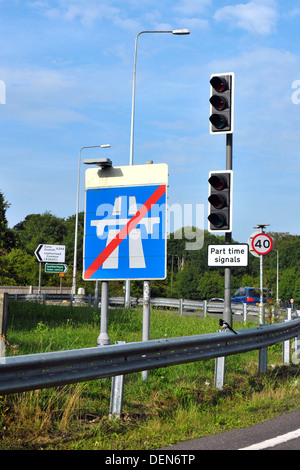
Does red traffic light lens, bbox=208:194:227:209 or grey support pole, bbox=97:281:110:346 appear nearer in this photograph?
grey support pole, bbox=97:281:110:346

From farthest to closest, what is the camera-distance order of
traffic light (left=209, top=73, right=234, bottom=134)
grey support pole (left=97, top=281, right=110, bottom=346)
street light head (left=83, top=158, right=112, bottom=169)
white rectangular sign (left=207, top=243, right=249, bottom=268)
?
traffic light (left=209, top=73, right=234, bottom=134)
white rectangular sign (left=207, top=243, right=249, bottom=268)
street light head (left=83, top=158, right=112, bottom=169)
grey support pole (left=97, top=281, right=110, bottom=346)

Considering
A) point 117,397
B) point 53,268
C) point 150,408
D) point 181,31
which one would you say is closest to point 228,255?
point 150,408

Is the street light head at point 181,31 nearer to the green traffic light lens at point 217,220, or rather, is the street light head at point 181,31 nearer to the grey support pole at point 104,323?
the green traffic light lens at point 217,220

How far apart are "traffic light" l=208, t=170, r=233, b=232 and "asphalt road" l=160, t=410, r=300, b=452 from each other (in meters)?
4.23

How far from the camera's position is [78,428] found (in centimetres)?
670

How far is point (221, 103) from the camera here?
11.2 m

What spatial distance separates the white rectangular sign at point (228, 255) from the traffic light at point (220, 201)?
1.31 ft

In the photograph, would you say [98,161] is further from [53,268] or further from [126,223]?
[53,268]

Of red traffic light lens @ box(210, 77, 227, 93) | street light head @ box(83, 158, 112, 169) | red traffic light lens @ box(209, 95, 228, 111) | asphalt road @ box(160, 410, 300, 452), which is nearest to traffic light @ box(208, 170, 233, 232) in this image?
red traffic light lens @ box(209, 95, 228, 111)

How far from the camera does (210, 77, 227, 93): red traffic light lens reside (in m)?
11.2

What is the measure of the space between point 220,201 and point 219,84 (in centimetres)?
200

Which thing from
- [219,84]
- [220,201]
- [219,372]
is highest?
[219,84]

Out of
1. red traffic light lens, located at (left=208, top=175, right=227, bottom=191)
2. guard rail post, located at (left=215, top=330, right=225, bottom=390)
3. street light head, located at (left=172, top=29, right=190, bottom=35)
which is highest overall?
street light head, located at (left=172, top=29, right=190, bottom=35)

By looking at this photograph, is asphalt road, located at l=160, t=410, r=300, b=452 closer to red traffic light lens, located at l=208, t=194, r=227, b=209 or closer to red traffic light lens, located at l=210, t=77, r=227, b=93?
red traffic light lens, located at l=208, t=194, r=227, b=209
